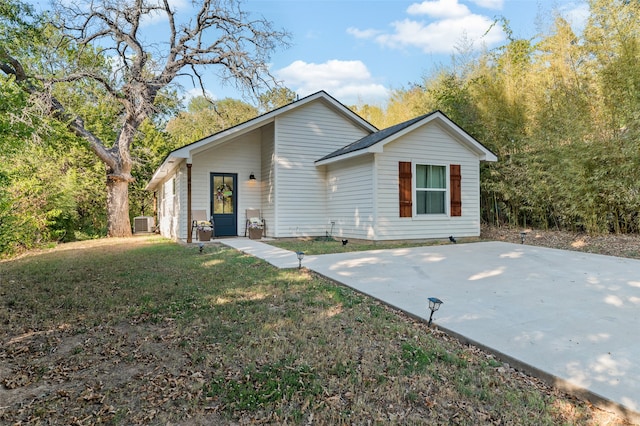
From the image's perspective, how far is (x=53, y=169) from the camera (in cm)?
1134

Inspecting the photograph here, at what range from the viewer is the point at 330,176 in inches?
410

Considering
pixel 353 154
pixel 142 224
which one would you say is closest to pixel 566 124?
pixel 353 154

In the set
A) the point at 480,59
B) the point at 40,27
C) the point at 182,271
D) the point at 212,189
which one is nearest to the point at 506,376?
the point at 182,271

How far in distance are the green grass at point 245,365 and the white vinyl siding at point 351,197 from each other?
182 inches

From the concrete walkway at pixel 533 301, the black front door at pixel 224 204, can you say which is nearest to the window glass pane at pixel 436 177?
the concrete walkway at pixel 533 301

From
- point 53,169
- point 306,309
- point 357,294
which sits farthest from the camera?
point 53,169

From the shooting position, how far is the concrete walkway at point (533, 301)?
2223mm

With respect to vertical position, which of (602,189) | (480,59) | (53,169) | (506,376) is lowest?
(506,376)

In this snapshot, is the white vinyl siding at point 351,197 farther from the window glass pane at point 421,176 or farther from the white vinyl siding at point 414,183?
the window glass pane at point 421,176

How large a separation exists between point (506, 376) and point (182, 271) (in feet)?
15.3

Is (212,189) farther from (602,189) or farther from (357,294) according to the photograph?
(602,189)

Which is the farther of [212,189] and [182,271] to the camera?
[212,189]

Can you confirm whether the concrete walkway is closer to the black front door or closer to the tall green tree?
the black front door

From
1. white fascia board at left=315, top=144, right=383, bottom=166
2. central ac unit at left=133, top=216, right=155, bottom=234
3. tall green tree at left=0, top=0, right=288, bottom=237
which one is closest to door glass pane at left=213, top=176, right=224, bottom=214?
white fascia board at left=315, top=144, right=383, bottom=166
